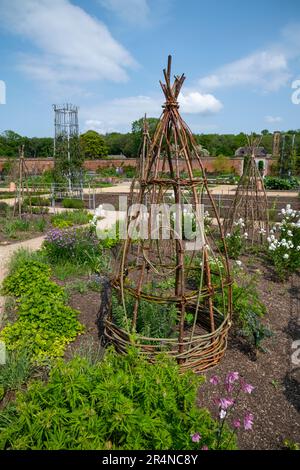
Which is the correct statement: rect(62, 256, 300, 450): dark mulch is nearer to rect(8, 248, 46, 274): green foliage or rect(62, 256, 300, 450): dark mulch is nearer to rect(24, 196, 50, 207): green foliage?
rect(8, 248, 46, 274): green foliage

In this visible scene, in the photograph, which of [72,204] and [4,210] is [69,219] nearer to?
[4,210]

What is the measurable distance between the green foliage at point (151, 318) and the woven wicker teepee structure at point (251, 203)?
3861 mm

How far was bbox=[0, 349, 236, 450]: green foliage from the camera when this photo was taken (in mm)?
1604

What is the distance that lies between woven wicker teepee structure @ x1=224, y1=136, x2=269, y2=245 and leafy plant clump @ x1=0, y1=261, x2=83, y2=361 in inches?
161

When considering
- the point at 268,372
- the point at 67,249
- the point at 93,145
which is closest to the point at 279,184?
the point at 67,249

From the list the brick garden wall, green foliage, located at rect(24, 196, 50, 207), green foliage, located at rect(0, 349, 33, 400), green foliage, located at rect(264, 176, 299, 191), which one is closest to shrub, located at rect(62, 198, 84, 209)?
green foliage, located at rect(24, 196, 50, 207)

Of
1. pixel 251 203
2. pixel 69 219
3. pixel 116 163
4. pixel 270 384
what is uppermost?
pixel 116 163

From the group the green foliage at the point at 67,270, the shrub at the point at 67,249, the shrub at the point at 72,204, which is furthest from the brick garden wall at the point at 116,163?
the green foliage at the point at 67,270

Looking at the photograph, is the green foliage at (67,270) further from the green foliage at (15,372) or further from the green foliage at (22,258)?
the green foliage at (15,372)

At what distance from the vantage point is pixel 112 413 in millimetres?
1677

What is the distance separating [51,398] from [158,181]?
68.1 inches

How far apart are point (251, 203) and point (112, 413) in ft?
19.6

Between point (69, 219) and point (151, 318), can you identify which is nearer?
point (151, 318)
